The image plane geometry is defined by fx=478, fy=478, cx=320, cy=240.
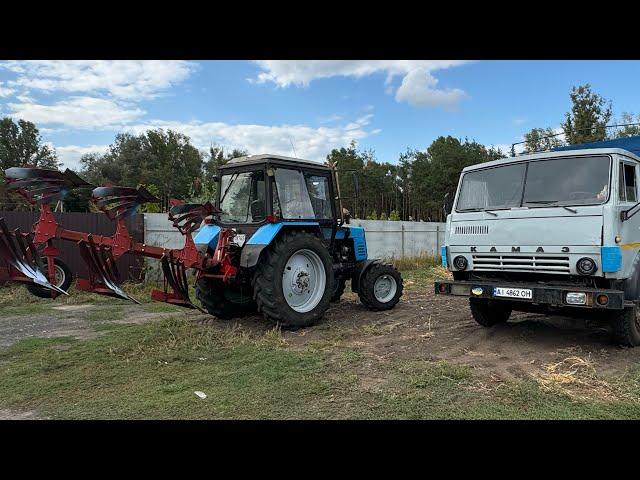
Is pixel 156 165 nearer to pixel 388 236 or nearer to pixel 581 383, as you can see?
pixel 388 236

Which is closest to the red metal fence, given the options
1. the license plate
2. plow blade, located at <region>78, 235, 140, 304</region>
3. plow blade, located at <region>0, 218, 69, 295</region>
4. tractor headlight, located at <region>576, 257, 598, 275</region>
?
plow blade, located at <region>78, 235, 140, 304</region>

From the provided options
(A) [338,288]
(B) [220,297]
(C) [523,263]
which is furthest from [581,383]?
(B) [220,297]

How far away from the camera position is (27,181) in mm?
5000

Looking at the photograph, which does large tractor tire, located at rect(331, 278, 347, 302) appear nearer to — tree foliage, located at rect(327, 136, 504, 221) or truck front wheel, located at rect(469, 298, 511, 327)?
truck front wheel, located at rect(469, 298, 511, 327)

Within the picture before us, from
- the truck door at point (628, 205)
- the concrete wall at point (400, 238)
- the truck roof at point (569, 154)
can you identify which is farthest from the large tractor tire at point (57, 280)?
the concrete wall at point (400, 238)

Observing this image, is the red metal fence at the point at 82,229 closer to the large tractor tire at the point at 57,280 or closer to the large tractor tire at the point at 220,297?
the large tractor tire at the point at 57,280

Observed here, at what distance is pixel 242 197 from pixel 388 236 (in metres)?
10.3

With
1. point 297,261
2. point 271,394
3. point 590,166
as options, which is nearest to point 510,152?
point 590,166

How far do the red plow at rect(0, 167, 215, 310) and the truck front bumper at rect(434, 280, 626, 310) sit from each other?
3.42 meters

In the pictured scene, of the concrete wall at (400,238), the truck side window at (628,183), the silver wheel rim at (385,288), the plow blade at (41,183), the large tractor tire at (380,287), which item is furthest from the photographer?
the concrete wall at (400,238)

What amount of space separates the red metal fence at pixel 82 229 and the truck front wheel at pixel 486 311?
823 cm

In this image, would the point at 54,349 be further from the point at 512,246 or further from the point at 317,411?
the point at 512,246

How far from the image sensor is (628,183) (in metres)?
5.53

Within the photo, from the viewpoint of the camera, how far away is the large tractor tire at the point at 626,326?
211 inches
